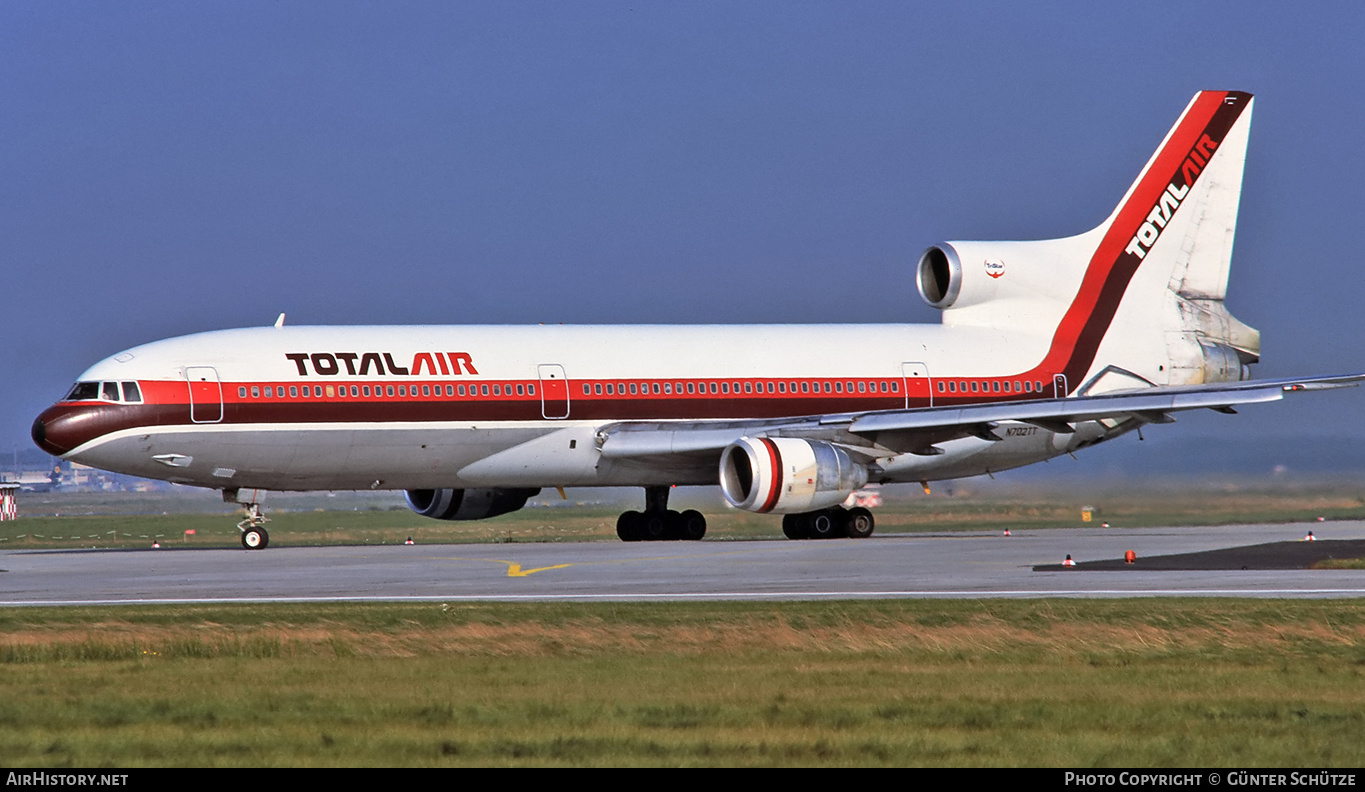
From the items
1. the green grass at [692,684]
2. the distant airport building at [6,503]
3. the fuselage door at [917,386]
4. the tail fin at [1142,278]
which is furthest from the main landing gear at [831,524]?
the distant airport building at [6,503]

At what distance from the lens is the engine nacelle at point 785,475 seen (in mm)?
30750

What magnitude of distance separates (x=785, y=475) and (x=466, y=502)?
8496mm

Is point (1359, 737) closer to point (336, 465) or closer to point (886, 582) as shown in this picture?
point (886, 582)

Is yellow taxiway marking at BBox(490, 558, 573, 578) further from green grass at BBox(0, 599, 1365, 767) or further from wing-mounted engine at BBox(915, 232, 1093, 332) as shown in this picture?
wing-mounted engine at BBox(915, 232, 1093, 332)

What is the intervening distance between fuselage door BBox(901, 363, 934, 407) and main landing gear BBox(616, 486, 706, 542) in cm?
498

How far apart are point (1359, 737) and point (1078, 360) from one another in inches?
1097

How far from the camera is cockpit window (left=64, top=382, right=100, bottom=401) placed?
98.6 feet

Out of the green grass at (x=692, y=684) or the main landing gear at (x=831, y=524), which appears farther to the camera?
the main landing gear at (x=831, y=524)

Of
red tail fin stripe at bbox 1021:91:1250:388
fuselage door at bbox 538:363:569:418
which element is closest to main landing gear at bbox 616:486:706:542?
fuselage door at bbox 538:363:569:418

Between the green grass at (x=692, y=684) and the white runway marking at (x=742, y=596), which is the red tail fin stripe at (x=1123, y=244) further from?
the green grass at (x=692, y=684)

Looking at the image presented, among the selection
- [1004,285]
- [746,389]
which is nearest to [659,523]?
[746,389]

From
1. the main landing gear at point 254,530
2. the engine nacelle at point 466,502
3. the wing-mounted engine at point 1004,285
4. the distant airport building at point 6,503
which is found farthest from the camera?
the distant airport building at point 6,503

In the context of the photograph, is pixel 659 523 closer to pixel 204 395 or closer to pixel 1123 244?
pixel 204 395

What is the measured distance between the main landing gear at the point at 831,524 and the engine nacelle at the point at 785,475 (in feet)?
6.40
